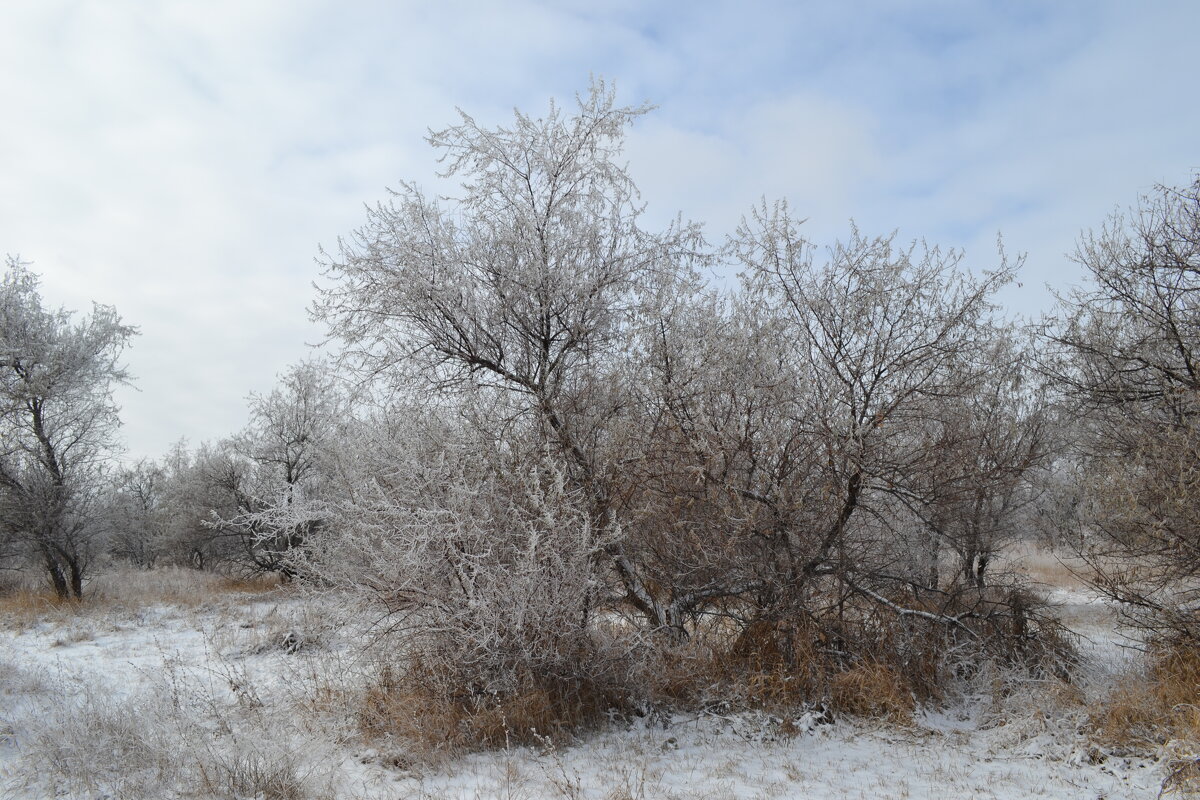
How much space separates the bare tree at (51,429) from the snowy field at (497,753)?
663 centimetres

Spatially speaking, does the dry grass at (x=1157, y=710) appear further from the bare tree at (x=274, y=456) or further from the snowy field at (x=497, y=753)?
the bare tree at (x=274, y=456)

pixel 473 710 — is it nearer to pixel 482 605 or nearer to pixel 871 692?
pixel 482 605

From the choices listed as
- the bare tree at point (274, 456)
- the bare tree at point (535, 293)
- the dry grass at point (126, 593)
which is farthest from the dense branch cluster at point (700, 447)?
the bare tree at point (274, 456)

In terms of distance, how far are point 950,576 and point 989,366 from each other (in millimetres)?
2790

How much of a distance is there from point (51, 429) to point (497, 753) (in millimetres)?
13214

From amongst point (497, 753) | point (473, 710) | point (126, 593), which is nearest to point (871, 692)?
point (497, 753)

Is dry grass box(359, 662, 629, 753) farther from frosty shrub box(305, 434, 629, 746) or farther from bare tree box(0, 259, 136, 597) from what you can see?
bare tree box(0, 259, 136, 597)

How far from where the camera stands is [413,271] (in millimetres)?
7184

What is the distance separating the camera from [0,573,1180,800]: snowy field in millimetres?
4957

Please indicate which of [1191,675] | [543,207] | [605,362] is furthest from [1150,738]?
[543,207]

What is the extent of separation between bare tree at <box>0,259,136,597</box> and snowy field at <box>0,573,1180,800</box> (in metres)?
6.63

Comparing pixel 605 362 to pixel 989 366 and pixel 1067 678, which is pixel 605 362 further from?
pixel 1067 678

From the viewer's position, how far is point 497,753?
5.82 metres

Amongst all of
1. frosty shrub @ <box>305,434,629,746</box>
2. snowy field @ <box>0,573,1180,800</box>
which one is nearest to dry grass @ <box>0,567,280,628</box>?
snowy field @ <box>0,573,1180,800</box>
